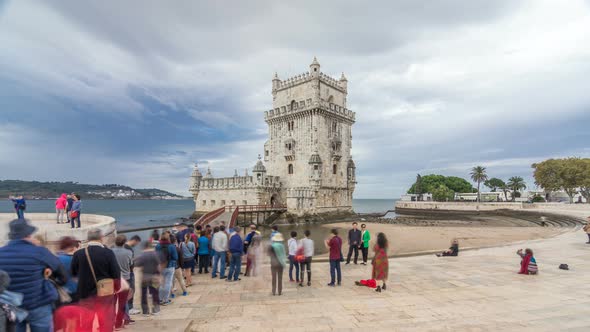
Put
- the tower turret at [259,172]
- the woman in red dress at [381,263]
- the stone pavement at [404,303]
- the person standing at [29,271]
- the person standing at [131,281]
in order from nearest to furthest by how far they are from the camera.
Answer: the person standing at [29,271], the stone pavement at [404,303], the person standing at [131,281], the woman in red dress at [381,263], the tower turret at [259,172]

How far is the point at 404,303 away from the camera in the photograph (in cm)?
700

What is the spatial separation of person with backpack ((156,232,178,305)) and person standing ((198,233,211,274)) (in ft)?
9.32

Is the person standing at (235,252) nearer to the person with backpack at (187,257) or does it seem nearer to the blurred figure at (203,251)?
the person with backpack at (187,257)

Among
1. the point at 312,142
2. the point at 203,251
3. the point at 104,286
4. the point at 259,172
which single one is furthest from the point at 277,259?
the point at 259,172

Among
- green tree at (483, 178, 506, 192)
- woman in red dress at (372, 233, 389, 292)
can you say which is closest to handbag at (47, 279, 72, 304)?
woman in red dress at (372, 233, 389, 292)

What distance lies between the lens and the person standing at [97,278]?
421 cm

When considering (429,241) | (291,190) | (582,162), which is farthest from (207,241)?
(582,162)

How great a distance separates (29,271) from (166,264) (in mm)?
3717

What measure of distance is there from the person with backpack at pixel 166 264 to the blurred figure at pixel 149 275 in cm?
58

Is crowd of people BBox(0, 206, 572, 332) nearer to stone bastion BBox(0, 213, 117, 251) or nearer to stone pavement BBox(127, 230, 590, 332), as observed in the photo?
stone pavement BBox(127, 230, 590, 332)

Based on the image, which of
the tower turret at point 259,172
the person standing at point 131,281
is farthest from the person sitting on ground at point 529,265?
the tower turret at point 259,172

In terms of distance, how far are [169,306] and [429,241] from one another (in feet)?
70.8

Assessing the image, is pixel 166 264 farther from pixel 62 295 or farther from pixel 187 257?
pixel 62 295

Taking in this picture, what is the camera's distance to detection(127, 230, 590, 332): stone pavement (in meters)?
5.71
